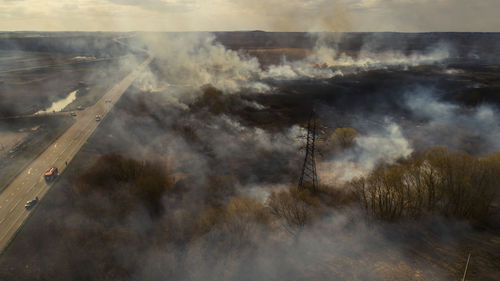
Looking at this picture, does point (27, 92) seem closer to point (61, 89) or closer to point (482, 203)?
point (61, 89)

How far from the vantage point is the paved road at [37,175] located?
106 ft

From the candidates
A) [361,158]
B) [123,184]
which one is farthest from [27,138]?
[361,158]

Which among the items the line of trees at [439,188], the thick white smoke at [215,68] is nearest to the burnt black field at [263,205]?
the line of trees at [439,188]

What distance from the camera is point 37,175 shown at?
4219 cm

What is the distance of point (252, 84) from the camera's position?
11138 cm

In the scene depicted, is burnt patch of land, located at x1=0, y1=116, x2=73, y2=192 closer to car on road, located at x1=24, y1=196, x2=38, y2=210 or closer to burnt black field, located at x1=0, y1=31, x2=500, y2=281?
car on road, located at x1=24, y1=196, x2=38, y2=210

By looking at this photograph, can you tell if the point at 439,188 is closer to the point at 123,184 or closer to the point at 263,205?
the point at 263,205

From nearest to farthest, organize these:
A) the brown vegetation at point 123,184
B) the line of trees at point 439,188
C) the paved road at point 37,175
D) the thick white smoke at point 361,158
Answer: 1. the line of trees at point 439,188
2. the paved road at point 37,175
3. the brown vegetation at point 123,184
4. the thick white smoke at point 361,158

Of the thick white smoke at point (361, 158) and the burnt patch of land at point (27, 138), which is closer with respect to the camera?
the burnt patch of land at point (27, 138)

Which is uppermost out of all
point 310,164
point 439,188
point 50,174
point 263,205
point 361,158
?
point 310,164

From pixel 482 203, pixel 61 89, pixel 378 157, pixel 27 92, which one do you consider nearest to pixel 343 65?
pixel 378 157

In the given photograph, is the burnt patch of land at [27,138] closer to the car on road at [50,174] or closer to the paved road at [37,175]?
the paved road at [37,175]

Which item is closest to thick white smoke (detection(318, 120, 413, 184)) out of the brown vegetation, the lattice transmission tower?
the lattice transmission tower

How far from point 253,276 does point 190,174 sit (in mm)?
23598
